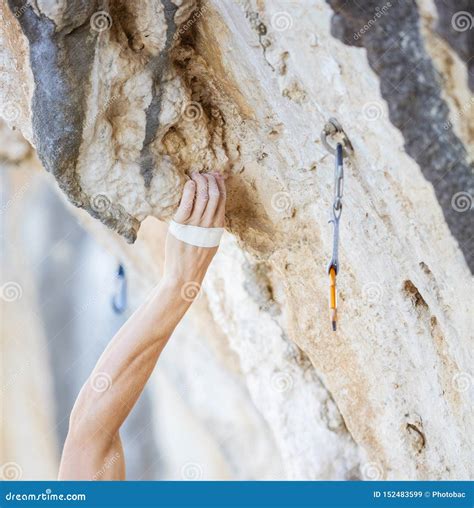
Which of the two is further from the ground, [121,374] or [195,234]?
[195,234]

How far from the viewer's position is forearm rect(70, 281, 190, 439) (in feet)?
3.45

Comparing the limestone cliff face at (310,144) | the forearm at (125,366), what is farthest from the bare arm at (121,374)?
the limestone cliff face at (310,144)

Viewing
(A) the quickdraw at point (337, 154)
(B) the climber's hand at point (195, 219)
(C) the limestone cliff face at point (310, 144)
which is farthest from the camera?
(B) the climber's hand at point (195, 219)

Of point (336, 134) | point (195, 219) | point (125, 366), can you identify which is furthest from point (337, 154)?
point (125, 366)

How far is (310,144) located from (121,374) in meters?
0.42

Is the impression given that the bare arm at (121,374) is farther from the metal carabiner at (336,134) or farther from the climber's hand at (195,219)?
the metal carabiner at (336,134)

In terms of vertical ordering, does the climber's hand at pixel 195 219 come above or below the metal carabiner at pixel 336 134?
below

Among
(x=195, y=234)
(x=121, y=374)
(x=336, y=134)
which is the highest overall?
(x=336, y=134)

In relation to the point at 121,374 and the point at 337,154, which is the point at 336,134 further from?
the point at 121,374

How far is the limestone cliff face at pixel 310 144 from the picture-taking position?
777 millimetres

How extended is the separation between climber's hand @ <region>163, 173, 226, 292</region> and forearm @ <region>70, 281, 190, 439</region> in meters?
0.02

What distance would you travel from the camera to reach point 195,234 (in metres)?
1.02

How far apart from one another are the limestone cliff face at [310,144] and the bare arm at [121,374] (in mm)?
101

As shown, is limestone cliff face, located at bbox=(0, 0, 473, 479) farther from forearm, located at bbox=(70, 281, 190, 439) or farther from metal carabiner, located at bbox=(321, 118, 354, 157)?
forearm, located at bbox=(70, 281, 190, 439)
